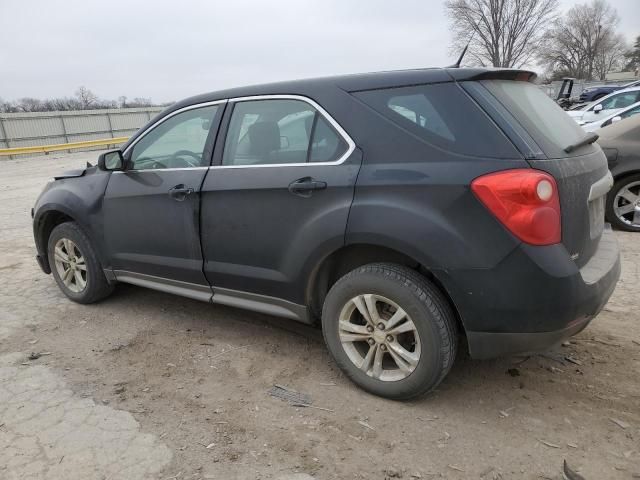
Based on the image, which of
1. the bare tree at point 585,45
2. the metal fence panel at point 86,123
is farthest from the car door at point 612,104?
the bare tree at point 585,45

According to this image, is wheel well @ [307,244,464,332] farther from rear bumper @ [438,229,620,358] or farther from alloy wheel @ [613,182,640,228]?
alloy wheel @ [613,182,640,228]

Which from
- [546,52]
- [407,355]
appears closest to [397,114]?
[407,355]

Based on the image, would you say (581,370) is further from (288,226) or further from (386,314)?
(288,226)

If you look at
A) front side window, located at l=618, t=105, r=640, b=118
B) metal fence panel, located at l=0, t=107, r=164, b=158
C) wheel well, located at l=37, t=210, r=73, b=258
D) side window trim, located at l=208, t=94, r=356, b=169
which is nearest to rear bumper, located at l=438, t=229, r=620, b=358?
side window trim, located at l=208, t=94, r=356, b=169

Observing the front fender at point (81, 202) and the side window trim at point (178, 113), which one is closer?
the side window trim at point (178, 113)

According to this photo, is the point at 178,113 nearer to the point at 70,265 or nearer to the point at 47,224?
the point at 70,265

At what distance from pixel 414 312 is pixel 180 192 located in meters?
1.81

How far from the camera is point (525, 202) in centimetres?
233

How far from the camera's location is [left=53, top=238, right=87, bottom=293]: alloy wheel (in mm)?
4402

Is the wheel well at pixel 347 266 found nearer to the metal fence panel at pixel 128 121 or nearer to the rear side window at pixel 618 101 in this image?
the rear side window at pixel 618 101

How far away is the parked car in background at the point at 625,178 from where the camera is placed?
602 cm

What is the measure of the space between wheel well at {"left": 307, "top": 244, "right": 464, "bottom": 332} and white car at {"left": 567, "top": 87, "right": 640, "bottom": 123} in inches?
488

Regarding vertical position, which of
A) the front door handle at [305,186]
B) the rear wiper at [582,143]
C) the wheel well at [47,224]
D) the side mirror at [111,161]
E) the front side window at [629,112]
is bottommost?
the wheel well at [47,224]

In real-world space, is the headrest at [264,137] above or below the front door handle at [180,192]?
above
